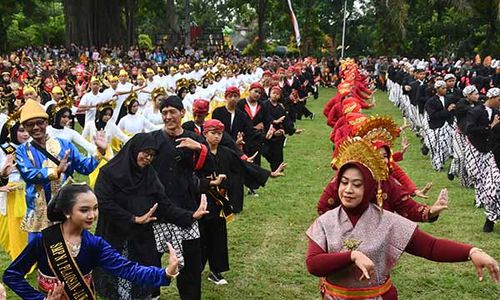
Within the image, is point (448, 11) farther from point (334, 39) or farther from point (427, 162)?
point (427, 162)

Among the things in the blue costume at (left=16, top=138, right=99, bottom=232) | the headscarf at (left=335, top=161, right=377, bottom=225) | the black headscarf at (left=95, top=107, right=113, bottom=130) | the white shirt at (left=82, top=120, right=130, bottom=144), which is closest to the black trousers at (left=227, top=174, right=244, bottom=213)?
the blue costume at (left=16, top=138, right=99, bottom=232)

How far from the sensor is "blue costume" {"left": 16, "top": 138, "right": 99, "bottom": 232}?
5656 millimetres

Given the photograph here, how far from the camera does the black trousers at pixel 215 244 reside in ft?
20.5

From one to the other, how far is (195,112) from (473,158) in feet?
13.7

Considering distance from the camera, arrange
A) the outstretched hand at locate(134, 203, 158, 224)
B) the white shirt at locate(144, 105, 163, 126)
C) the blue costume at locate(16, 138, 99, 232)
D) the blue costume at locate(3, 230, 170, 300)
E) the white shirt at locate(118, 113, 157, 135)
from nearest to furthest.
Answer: the blue costume at locate(3, 230, 170, 300) → the outstretched hand at locate(134, 203, 158, 224) → the blue costume at locate(16, 138, 99, 232) → the white shirt at locate(118, 113, 157, 135) → the white shirt at locate(144, 105, 163, 126)

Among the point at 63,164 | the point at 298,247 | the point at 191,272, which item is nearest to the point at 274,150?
the point at 298,247

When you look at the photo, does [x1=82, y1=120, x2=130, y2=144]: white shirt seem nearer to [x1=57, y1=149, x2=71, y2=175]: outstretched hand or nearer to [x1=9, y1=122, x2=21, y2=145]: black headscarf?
[x1=9, y1=122, x2=21, y2=145]: black headscarf

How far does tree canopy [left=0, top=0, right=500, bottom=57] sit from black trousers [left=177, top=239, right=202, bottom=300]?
1015 inches

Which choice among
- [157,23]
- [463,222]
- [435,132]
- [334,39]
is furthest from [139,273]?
[157,23]

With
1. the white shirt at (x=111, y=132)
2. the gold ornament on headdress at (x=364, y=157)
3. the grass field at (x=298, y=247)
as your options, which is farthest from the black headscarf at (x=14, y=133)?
the gold ornament on headdress at (x=364, y=157)

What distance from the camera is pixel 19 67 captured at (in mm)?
23375

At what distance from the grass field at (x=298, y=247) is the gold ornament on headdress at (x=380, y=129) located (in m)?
1.71

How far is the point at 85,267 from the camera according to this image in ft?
12.5

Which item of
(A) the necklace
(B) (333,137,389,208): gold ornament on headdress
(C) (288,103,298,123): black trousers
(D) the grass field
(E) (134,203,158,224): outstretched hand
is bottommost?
(D) the grass field
